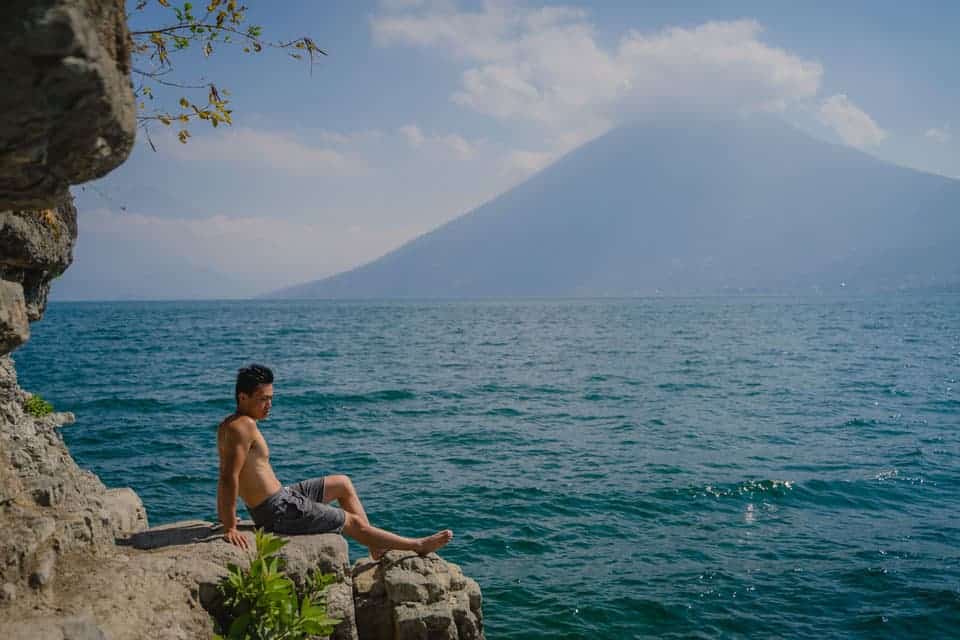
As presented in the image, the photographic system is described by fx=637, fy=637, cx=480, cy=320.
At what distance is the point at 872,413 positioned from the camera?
26125mm

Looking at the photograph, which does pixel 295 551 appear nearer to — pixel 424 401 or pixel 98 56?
pixel 98 56

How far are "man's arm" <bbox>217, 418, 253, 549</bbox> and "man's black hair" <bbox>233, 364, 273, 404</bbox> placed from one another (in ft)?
1.21

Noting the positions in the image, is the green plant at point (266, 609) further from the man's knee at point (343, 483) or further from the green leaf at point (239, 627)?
the man's knee at point (343, 483)

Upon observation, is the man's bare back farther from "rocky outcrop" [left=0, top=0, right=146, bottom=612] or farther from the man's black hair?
"rocky outcrop" [left=0, top=0, right=146, bottom=612]

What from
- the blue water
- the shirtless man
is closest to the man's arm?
the shirtless man

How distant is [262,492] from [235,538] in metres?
0.59

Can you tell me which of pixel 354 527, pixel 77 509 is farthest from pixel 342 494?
pixel 77 509

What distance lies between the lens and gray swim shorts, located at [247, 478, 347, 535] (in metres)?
7.88

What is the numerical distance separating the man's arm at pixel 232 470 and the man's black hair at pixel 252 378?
0.37 m

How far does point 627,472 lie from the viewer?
17969 millimetres

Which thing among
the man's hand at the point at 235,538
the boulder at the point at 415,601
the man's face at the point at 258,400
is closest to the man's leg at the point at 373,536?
the boulder at the point at 415,601

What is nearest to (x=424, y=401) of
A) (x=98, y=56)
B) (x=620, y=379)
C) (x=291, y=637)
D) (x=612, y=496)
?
(x=620, y=379)

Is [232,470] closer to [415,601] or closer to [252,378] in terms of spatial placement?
[252,378]

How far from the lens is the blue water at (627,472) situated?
10680 millimetres
